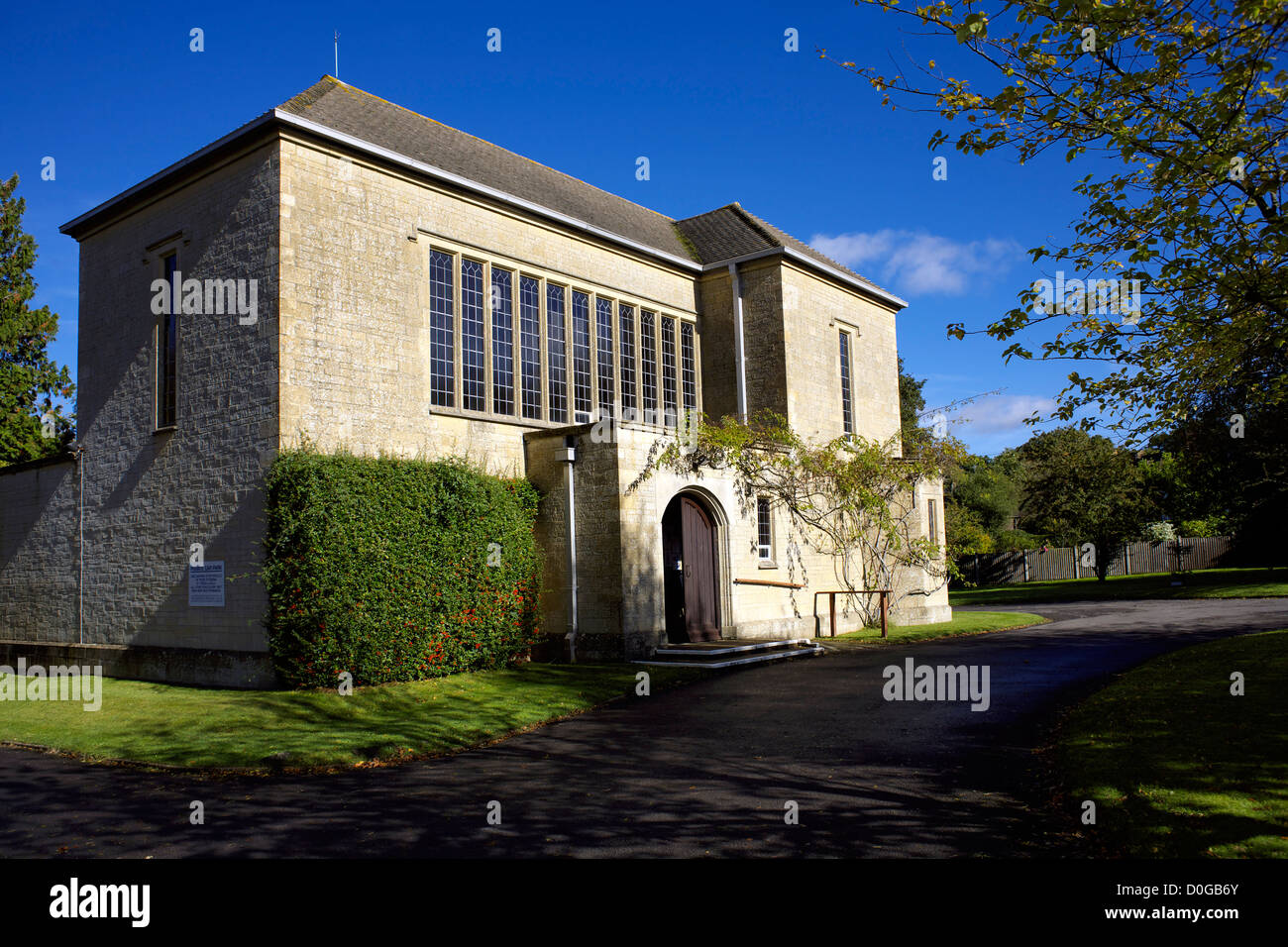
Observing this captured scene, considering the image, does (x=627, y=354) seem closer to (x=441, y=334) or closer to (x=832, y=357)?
(x=441, y=334)

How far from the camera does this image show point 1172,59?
7223 mm

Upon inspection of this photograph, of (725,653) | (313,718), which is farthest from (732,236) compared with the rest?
(313,718)

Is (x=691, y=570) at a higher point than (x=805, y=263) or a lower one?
lower

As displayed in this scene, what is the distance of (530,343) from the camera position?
19.5 meters

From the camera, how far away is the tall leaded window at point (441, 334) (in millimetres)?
17312

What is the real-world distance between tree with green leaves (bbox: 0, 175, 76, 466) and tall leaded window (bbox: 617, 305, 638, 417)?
22.2 meters

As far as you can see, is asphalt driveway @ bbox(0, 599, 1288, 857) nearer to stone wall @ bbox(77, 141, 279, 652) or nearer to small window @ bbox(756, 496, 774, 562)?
stone wall @ bbox(77, 141, 279, 652)

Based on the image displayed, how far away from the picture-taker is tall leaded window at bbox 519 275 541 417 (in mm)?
19344

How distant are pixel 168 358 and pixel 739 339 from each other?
44.4ft

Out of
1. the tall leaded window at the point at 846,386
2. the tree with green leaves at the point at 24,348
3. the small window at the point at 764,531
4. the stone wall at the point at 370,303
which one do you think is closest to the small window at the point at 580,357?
the stone wall at the point at 370,303

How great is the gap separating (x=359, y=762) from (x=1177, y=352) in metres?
9.49

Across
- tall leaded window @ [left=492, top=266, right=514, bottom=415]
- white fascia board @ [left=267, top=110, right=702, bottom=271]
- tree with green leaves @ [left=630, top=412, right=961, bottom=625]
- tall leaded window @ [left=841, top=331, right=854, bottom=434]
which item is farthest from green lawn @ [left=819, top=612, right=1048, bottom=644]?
white fascia board @ [left=267, top=110, right=702, bottom=271]

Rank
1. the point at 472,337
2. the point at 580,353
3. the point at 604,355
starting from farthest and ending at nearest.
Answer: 1. the point at 604,355
2. the point at 580,353
3. the point at 472,337
